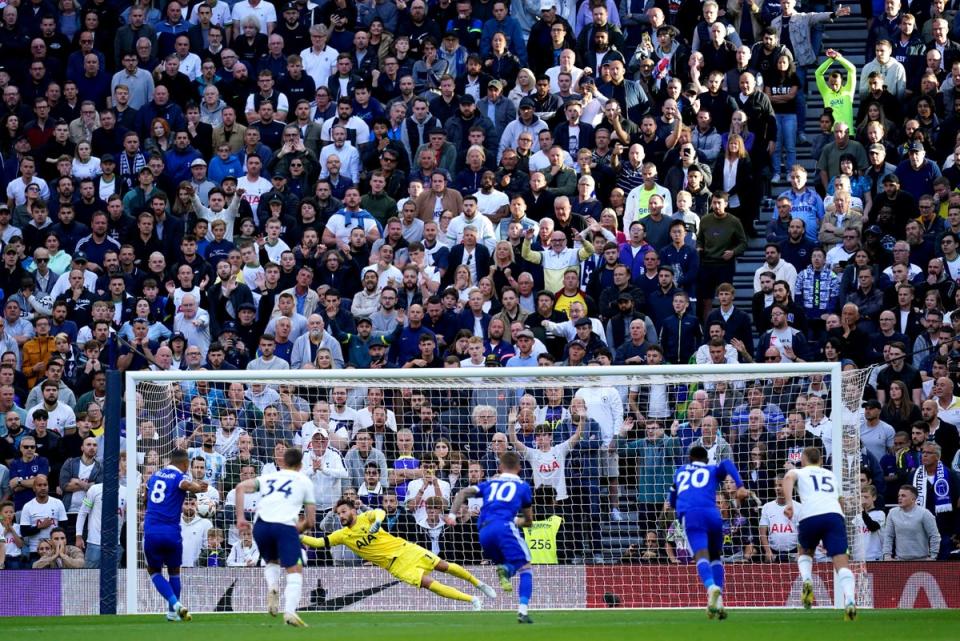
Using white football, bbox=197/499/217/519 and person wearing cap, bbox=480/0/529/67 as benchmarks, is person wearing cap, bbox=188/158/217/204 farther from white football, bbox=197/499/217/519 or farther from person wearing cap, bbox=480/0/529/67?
white football, bbox=197/499/217/519

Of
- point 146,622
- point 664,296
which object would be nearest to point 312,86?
point 664,296

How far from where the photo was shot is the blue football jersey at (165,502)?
55.8ft

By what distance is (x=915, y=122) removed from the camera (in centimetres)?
2344

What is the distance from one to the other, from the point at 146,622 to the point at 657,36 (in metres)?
13.0

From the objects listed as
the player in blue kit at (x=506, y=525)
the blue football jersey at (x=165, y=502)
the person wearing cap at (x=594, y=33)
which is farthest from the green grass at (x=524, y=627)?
the person wearing cap at (x=594, y=33)

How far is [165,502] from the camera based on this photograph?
1703 cm

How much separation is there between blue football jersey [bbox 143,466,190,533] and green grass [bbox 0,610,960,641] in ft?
3.26

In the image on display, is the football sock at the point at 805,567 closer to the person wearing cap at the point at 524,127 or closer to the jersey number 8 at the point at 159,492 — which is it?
the jersey number 8 at the point at 159,492

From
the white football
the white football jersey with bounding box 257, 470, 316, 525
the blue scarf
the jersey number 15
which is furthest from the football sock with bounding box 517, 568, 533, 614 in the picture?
the blue scarf

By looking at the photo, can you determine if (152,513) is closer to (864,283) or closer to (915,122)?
(864,283)

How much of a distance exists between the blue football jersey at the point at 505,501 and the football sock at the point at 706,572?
1.83 m

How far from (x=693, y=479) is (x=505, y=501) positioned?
72.9 inches

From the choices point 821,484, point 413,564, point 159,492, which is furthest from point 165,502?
point 821,484

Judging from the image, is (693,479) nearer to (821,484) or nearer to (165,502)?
(821,484)
